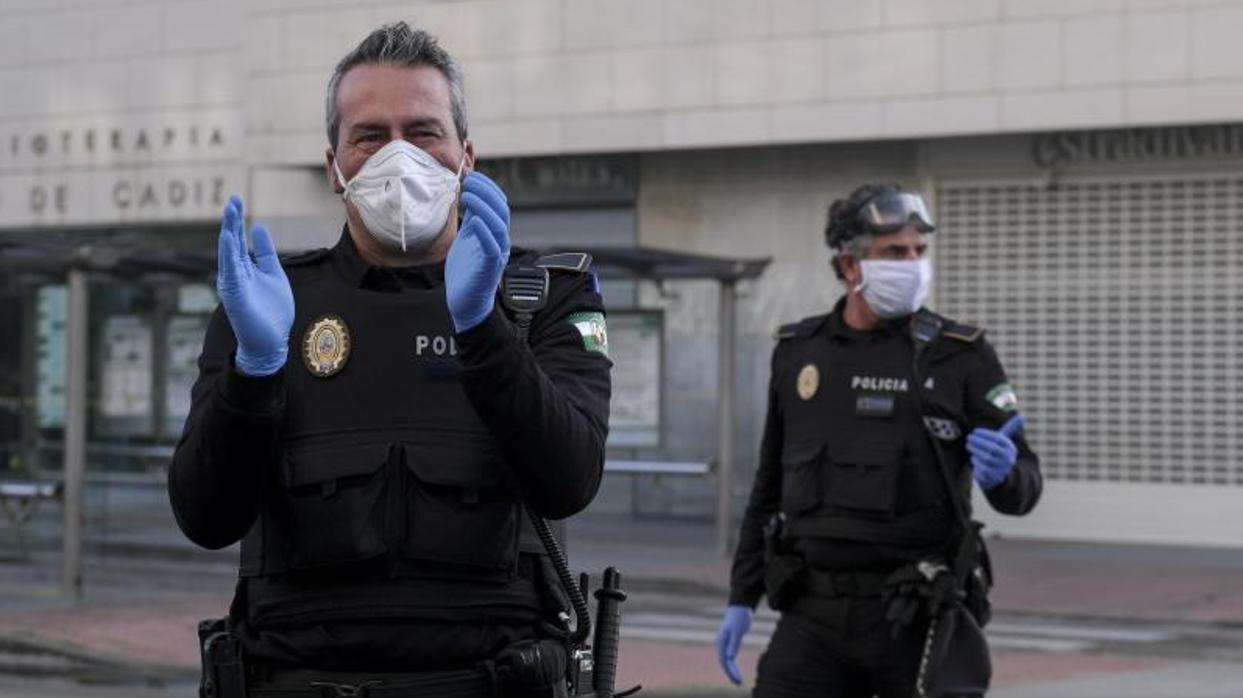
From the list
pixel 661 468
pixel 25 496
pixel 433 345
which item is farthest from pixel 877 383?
pixel 25 496

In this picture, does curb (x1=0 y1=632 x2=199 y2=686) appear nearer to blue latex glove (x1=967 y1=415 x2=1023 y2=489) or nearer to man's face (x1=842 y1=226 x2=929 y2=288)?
man's face (x1=842 y1=226 x2=929 y2=288)

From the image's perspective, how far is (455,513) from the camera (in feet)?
10.8

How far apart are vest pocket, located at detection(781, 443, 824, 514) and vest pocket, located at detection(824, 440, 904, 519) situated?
1.5 inches

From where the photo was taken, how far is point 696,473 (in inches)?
779

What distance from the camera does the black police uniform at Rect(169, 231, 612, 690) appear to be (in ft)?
10.6

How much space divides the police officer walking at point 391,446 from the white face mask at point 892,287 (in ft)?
9.81

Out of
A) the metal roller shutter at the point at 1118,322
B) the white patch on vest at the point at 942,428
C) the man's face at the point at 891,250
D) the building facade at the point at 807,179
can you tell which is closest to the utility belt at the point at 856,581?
the white patch on vest at the point at 942,428

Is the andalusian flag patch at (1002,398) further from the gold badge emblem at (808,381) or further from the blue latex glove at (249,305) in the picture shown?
the blue latex glove at (249,305)

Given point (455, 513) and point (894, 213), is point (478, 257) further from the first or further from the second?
point (894, 213)

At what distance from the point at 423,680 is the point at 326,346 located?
52 centimetres

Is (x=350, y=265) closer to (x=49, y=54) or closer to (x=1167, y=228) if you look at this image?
(x=1167, y=228)

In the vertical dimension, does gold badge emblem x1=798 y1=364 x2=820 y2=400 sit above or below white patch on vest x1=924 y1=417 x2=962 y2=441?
above

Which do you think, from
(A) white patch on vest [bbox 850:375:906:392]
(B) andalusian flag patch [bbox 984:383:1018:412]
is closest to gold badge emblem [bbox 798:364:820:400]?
(A) white patch on vest [bbox 850:375:906:392]

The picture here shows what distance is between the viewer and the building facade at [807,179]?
2005cm
